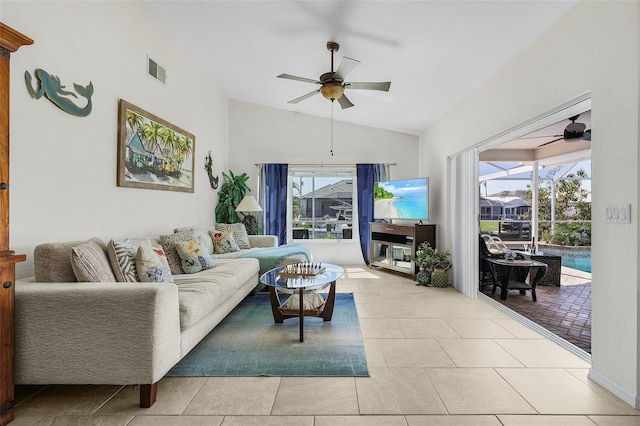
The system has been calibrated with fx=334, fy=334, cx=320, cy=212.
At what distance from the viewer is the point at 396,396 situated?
199cm

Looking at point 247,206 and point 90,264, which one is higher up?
point 247,206

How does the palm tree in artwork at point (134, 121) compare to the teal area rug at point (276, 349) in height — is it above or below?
above

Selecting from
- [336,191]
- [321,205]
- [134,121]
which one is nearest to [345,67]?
[134,121]

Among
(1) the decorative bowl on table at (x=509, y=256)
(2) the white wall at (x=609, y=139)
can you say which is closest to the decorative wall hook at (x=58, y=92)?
(2) the white wall at (x=609, y=139)

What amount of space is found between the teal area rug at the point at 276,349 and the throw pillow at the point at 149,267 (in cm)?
64

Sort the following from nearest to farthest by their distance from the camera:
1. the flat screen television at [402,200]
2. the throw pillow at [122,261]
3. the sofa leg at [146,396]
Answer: the sofa leg at [146,396] → the throw pillow at [122,261] → the flat screen television at [402,200]

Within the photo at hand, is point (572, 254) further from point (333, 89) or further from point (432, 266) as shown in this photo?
point (333, 89)

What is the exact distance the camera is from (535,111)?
2.76 m

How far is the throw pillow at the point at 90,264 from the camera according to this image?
2.09 meters

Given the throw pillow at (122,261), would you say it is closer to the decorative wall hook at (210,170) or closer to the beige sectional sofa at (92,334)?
the beige sectional sofa at (92,334)

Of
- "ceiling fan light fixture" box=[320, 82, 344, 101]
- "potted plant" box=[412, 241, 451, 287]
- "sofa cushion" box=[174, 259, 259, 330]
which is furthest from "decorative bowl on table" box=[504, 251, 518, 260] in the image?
"sofa cushion" box=[174, 259, 259, 330]

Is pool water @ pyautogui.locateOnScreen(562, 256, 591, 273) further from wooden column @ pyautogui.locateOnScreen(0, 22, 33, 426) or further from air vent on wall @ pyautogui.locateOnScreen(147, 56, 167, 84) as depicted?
wooden column @ pyautogui.locateOnScreen(0, 22, 33, 426)

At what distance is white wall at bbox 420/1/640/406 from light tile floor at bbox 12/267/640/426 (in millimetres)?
284

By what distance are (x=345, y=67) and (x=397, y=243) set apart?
3420 mm
